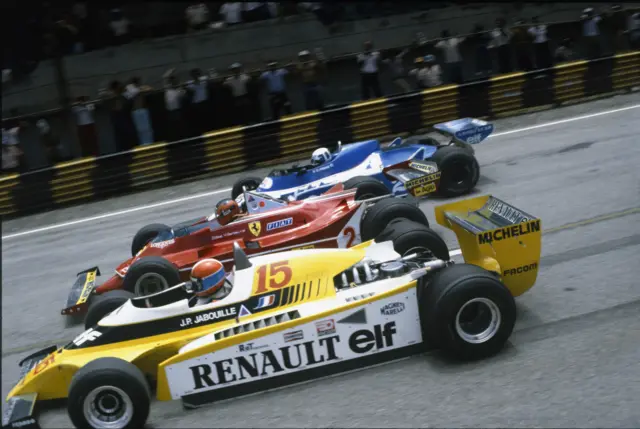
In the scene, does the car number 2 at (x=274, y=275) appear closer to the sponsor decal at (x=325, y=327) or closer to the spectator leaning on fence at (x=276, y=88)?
the sponsor decal at (x=325, y=327)

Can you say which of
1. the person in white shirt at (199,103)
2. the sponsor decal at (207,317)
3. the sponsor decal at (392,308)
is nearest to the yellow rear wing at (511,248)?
the sponsor decal at (392,308)

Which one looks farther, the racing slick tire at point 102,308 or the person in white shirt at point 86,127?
the person in white shirt at point 86,127

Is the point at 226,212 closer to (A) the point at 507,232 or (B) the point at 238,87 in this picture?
(A) the point at 507,232

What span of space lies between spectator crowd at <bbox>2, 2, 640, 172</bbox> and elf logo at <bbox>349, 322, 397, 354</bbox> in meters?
10.8

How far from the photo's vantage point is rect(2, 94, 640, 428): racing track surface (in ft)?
21.8

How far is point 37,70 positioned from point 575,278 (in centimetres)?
1496

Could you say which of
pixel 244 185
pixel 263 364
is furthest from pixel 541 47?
pixel 263 364

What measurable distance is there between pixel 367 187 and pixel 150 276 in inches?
130

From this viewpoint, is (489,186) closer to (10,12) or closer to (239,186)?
(239,186)

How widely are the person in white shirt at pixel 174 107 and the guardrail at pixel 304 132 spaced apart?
1.22 feet

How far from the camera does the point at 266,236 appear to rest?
406 inches

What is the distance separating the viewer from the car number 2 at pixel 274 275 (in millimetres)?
7527

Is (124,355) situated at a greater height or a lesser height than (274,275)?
lesser

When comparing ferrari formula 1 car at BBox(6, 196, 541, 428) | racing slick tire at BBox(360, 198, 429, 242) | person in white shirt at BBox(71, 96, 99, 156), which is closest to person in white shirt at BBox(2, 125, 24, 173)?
person in white shirt at BBox(71, 96, 99, 156)
